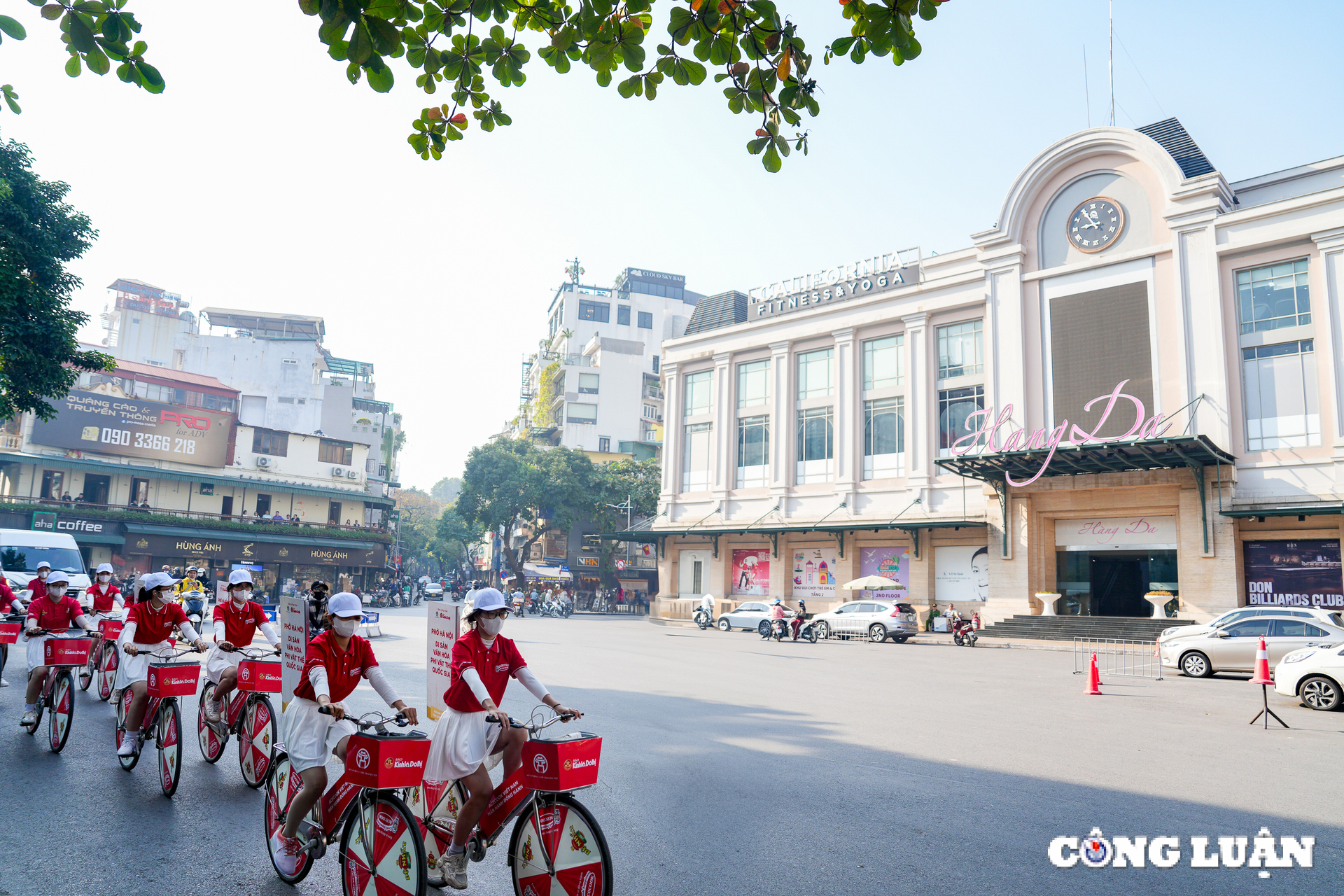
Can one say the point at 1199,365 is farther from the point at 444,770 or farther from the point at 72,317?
the point at 72,317

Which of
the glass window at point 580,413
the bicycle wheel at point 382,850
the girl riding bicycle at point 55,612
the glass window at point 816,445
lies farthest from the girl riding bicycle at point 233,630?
the glass window at point 580,413

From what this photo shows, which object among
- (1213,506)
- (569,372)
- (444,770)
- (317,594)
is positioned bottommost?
(444,770)

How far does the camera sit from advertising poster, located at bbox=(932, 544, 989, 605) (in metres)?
31.5

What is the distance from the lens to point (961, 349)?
3322 centimetres

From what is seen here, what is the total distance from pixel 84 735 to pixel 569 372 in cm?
5935

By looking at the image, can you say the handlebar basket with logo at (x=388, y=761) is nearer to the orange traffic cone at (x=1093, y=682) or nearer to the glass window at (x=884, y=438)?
the orange traffic cone at (x=1093, y=682)

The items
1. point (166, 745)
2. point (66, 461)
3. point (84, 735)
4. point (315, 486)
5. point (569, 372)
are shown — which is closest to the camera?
point (166, 745)

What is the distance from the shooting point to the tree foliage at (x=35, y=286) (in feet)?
52.0

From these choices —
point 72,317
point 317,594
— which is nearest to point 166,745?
point 317,594

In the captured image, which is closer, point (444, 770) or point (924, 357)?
point (444, 770)

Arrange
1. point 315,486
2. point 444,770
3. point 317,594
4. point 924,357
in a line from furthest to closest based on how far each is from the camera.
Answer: point 315,486, point 924,357, point 317,594, point 444,770

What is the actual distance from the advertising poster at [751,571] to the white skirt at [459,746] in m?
34.2

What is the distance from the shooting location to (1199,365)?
26625 mm

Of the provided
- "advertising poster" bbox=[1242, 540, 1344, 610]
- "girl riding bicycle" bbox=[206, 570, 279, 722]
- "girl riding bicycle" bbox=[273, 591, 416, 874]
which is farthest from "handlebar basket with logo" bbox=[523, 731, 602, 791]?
"advertising poster" bbox=[1242, 540, 1344, 610]
